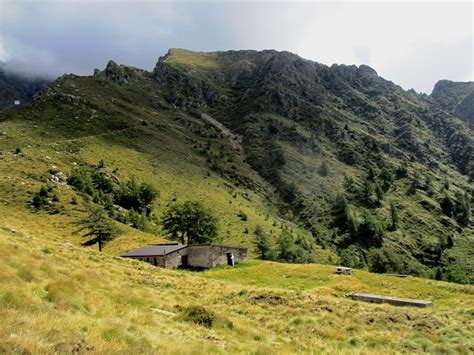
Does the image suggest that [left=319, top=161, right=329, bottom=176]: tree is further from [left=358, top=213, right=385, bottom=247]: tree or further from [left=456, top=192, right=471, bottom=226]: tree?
[left=456, top=192, right=471, bottom=226]: tree

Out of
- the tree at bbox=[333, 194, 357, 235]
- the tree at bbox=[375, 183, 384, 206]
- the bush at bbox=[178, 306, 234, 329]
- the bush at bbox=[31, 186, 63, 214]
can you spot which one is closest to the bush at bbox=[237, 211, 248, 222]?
the tree at bbox=[333, 194, 357, 235]

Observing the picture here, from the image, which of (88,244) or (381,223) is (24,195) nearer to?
(88,244)

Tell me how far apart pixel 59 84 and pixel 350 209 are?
125490 millimetres

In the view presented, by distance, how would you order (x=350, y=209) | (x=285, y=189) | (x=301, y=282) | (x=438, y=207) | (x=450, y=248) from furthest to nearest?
1. (x=438, y=207)
2. (x=285, y=189)
3. (x=350, y=209)
4. (x=450, y=248)
5. (x=301, y=282)

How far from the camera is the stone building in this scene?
51.9m

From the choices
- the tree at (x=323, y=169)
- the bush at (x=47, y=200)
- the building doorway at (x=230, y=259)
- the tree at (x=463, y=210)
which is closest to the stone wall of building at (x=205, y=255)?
the building doorway at (x=230, y=259)

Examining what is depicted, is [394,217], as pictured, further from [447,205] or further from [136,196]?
[136,196]

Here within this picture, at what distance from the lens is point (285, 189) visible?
16400 centimetres

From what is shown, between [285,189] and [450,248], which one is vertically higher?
[285,189]

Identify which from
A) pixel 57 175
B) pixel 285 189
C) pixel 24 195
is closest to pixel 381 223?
pixel 285 189

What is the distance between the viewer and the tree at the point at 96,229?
5569 centimetres

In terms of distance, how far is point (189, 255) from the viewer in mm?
58562

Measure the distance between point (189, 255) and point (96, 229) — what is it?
13220 millimetres

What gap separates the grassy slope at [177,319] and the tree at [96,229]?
972 inches
